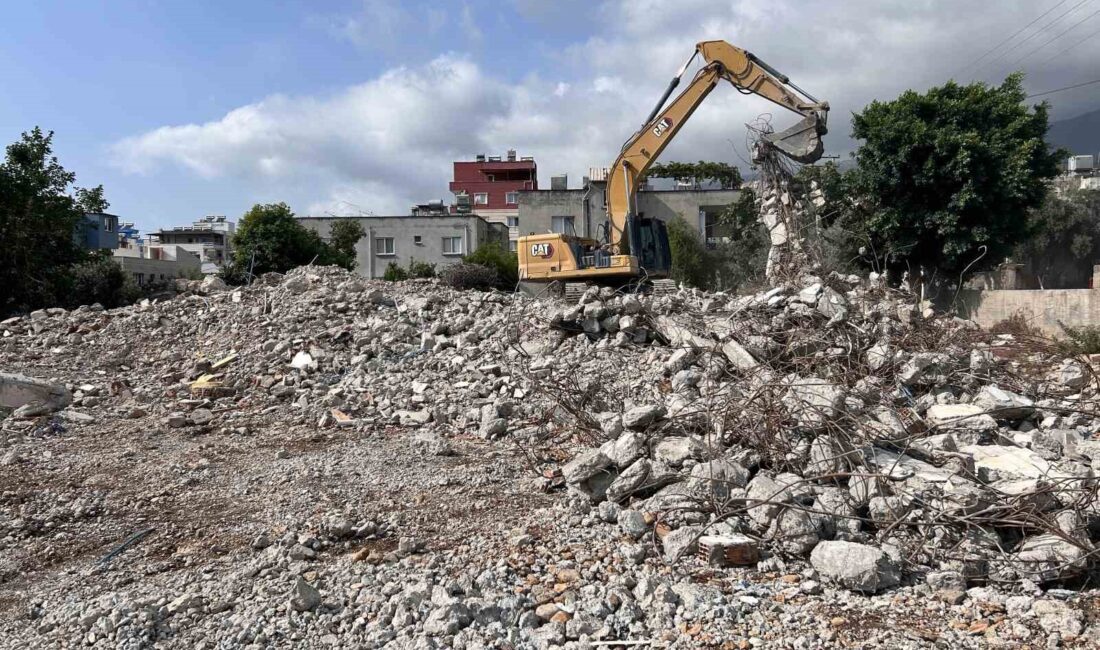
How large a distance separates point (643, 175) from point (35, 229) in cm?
1323

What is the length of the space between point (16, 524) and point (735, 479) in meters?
4.31

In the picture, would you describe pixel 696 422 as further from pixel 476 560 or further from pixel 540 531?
pixel 476 560

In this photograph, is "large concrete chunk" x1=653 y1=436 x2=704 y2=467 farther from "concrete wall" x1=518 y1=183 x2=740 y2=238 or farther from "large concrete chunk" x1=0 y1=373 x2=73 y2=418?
"concrete wall" x1=518 y1=183 x2=740 y2=238

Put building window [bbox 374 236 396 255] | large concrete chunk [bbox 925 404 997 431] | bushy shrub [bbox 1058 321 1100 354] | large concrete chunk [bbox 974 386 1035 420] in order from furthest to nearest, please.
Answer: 1. building window [bbox 374 236 396 255]
2. bushy shrub [bbox 1058 321 1100 354]
3. large concrete chunk [bbox 974 386 1035 420]
4. large concrete chunk [bbox 925 404 997 431]

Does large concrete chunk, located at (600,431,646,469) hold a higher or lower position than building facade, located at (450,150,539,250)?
lower

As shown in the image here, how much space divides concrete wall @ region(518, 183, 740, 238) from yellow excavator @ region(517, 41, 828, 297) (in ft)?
50.3

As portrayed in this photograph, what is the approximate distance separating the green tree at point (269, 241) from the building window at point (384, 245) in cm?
592

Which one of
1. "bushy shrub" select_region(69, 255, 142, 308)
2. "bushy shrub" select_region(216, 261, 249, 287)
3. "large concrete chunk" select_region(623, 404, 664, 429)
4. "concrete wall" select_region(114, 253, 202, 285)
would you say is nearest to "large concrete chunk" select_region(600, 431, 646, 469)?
"large concrete chunk" select_region(623, 404, 664, 429)

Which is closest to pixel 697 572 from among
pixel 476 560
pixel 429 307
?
pixel 476 560

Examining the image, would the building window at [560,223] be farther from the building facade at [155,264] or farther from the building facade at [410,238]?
the building facade at [155,264]

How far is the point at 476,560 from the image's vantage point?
3799 mm

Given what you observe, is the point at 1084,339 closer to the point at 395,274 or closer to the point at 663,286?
the point at 663,286

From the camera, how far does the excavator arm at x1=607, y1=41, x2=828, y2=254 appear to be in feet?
32.7

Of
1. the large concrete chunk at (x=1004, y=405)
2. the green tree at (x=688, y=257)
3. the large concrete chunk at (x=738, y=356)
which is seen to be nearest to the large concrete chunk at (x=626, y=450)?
the large concrete chunk at (x=738, y=356)
